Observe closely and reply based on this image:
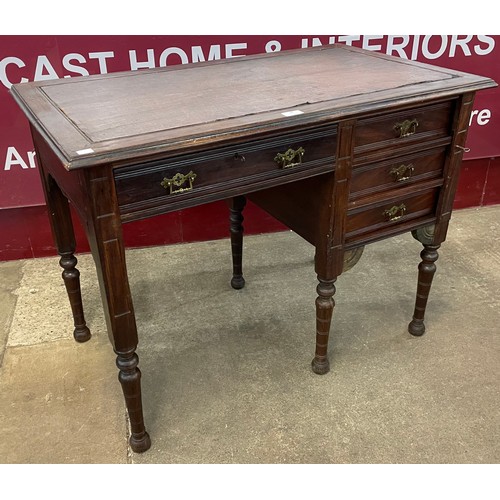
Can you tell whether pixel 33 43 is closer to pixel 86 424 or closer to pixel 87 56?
pixel 87 56

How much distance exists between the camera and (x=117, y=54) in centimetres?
251

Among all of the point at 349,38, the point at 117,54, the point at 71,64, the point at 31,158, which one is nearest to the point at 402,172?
the point at 349,38

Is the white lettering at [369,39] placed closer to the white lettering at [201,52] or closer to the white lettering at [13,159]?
the white lettering at [201,52]

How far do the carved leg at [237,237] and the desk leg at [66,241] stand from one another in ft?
2.30

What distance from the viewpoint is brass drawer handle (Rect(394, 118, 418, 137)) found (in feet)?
5.96

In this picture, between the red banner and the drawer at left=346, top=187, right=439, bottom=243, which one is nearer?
the drawer at left=346, top=187, right=439, bottom=243

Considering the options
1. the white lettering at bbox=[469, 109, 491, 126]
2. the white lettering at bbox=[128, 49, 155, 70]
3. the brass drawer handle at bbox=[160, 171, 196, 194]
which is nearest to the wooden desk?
the brass drawer handle at bbox=[160, 171, 196, 194]

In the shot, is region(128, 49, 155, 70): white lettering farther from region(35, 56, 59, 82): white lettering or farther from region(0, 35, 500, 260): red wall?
region(35, 56, 59, 82): white lettering

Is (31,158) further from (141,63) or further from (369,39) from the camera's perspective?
(369,39)

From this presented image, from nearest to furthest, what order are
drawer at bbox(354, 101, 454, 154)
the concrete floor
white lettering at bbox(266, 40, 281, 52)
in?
drawer at bbox(354, 101, 454, 154), the concrete floor, white lettering at bbox(266, 40, 281, 52)

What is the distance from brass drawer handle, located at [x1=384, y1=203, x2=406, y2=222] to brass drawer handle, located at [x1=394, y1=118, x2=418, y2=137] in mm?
257

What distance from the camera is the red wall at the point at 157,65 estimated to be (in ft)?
8.04

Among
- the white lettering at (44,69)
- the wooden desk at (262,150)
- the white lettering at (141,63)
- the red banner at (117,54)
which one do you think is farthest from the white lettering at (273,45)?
the white lettering at (44,69)

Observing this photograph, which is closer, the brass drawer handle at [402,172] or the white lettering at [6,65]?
the brass drawer handle at [402,172]
